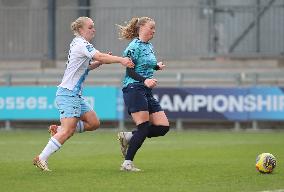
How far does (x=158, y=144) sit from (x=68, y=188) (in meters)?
8.93

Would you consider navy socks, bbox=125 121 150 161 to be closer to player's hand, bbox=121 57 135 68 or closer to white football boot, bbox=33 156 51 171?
player's hand, bbox=121 57 135 68

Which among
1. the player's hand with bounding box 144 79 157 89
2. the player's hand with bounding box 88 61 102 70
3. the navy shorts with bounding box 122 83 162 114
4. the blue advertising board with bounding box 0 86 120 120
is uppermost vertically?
the player's hand with bounding box 88 61 102 70

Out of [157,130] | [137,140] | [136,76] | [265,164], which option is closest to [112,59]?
[136,76]

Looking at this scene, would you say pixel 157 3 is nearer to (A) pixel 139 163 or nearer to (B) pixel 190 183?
(A) pixel 139 163

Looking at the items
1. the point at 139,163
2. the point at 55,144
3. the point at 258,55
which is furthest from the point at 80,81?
the point at 258,55

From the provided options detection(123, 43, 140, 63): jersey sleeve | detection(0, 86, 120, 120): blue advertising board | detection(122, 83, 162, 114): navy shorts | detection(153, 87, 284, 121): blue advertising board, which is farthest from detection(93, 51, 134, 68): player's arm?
detection(0, 86, 120, 120): blue advertising board

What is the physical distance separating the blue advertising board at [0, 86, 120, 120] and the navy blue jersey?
11997 mm

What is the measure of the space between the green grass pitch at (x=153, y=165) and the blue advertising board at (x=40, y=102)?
240 cm

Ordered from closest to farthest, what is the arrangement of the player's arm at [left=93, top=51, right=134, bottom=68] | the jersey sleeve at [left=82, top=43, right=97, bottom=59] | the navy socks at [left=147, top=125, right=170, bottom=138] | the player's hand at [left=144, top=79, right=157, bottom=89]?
the player's arm at [left=93, top=51, right=134, bottom=68], the player's hand at [left=144, top=79, right=157, bottom=89], the jersey sleeve at [left=82, top=43, right=97, bottom=59], the navy socks at [left=147, top=125, right=170, bottom=138]

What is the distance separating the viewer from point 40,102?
26.2 m

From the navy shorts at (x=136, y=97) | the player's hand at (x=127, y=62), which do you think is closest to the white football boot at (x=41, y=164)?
the navy shorts at (x=136, y=97)

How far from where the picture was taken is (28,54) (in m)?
30.7

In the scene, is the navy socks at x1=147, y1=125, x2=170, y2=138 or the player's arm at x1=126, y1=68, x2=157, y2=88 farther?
the navy socks at x1=147, y1=125, x2=170, y2=138

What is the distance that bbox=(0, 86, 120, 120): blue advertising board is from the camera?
25844 mm
